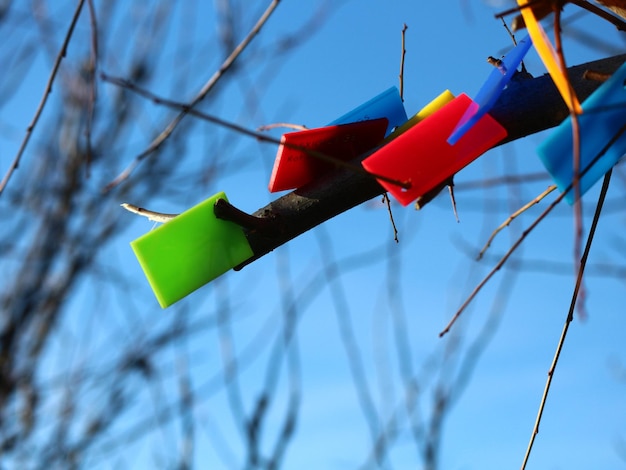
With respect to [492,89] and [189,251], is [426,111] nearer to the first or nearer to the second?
[492,89]

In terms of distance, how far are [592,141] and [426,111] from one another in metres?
0.18

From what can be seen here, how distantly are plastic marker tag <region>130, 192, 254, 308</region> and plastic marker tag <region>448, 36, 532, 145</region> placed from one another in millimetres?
251

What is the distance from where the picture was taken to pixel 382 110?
737 millimetres

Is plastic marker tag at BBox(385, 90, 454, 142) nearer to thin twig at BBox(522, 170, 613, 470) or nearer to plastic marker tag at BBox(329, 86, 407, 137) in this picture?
plastic marker tag at BBox(329, 86, 407, 137)

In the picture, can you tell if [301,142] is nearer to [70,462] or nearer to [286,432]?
[286,432]

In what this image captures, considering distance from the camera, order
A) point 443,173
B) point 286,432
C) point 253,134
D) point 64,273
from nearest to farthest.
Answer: point 253,134
point 443,173
point 286,432
point 64,273

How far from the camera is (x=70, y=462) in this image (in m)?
1.15

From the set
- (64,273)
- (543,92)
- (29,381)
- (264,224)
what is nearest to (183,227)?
(264,224)

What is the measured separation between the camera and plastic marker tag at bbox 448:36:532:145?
2.02 ft

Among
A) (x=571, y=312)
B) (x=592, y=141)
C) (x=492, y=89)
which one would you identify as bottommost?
(x=571, y=312)

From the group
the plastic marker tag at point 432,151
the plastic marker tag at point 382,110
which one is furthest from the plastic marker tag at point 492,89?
the plastic marker tag at point 382,110

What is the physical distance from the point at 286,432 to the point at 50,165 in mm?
678

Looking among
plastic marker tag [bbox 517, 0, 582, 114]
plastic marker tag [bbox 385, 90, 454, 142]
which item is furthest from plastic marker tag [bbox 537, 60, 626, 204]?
plastic marker tag [bbox 385, 90, 454, 142]

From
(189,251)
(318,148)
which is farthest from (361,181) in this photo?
(189,251)
